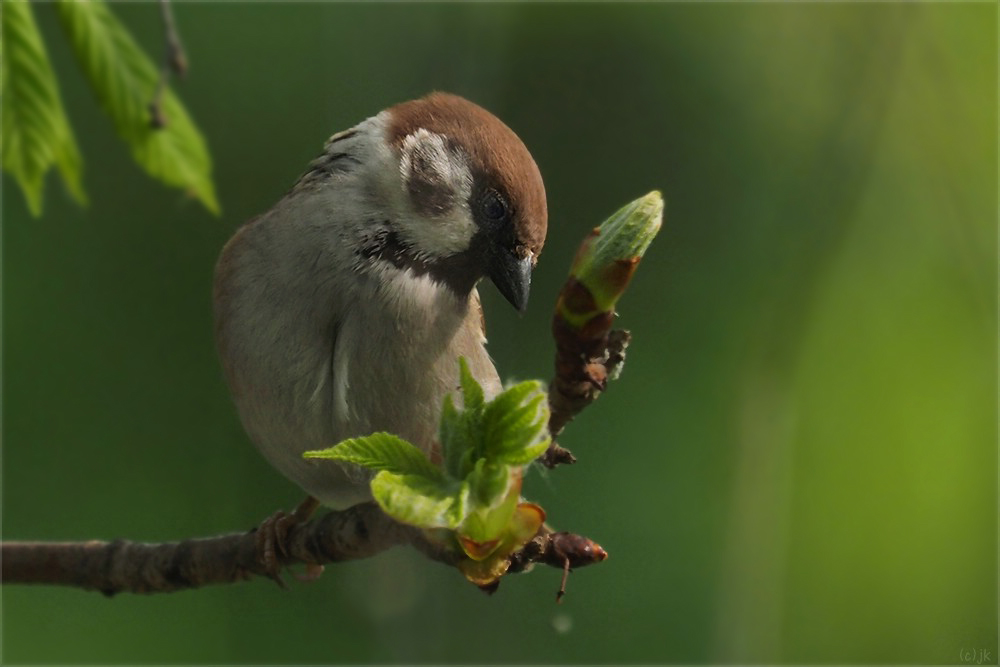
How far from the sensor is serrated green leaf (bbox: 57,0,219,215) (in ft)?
8.31

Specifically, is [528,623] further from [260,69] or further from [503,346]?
[260,69]

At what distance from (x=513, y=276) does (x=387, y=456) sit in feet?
3.50

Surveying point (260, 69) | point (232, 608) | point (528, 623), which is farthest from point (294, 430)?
point (260, 69)

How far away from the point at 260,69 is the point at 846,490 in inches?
150

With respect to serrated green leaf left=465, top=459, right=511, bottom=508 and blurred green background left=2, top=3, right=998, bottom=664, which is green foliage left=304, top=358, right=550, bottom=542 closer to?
serrated green leaf left=465, top=459, right=511, bottom=508

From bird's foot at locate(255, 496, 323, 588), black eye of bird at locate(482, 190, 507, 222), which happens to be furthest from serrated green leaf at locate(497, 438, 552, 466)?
bird's foot at locate(255, 496, 323, 588)

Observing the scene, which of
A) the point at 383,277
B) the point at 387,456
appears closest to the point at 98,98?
the point at 383,277

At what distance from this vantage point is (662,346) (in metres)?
5.32

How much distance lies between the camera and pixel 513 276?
2588 millimetres

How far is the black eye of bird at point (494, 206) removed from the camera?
2592mm

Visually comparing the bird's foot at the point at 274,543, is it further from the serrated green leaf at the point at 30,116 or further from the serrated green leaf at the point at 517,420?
the serrated green leaf at the point at 517,420

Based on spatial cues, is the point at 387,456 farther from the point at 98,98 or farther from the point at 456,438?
the point at 98,98

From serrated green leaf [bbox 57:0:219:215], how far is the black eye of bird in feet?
2.08

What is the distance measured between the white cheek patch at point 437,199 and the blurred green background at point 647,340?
3.14ft
